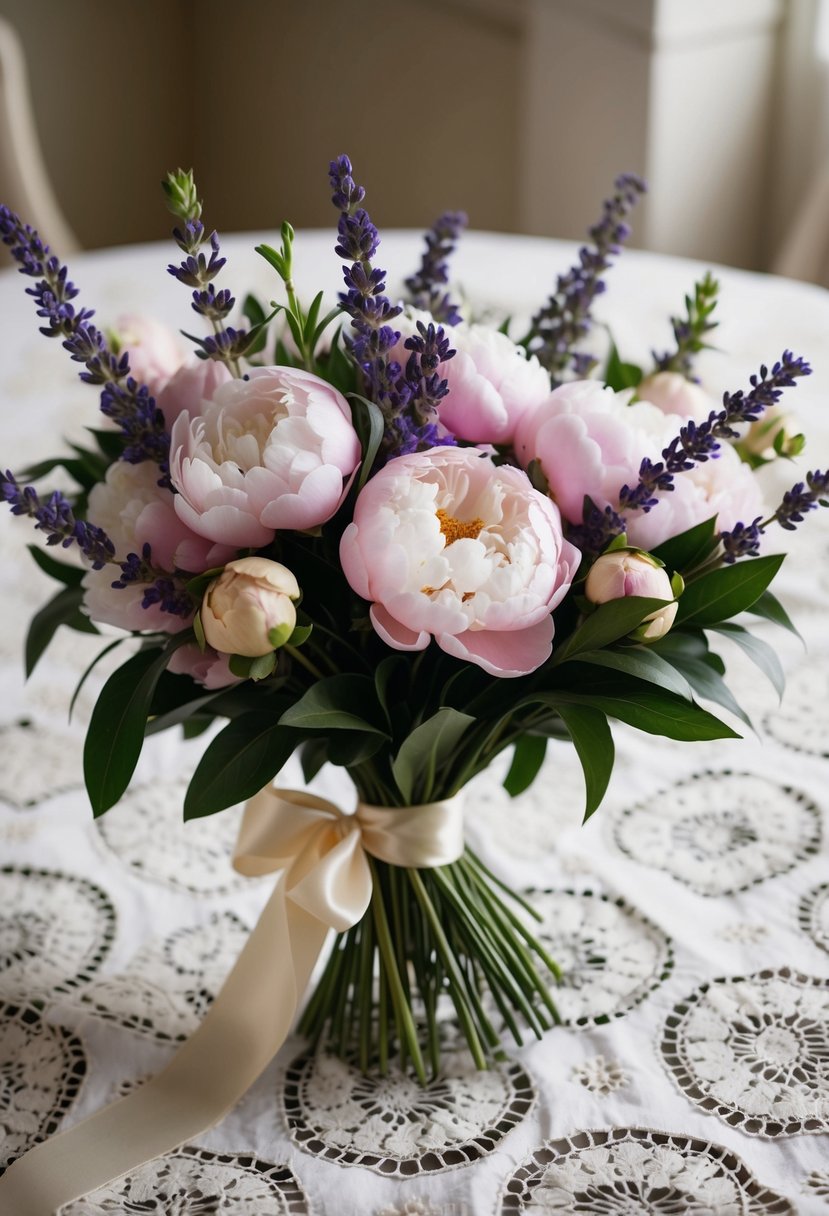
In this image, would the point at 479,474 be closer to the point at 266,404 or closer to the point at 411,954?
the point at 266,404

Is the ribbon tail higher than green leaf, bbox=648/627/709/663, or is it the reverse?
green leaf, bbox=648/627/709/663

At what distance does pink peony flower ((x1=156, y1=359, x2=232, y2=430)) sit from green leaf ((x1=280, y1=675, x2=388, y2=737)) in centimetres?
17

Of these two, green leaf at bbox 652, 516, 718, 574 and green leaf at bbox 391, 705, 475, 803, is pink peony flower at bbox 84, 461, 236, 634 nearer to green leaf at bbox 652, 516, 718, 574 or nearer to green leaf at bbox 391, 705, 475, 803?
green leaf at bbox 391, 705, 475, 803

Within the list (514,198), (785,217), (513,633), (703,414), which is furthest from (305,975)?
(514,198)

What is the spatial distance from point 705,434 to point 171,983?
1.81 feet

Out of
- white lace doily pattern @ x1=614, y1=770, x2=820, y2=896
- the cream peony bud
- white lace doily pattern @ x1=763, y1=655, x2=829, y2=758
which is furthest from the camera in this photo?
white lace doily pattern @ x1=763, y1=655, x2=829, y2=758

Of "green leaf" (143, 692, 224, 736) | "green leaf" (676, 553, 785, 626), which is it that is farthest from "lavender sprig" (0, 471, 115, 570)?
"green leaf" (676, 553, 785, 626)

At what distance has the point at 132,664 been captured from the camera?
2.40ft

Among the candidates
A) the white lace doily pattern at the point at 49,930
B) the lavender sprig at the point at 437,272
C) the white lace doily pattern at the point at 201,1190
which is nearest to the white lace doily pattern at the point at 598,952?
the white lace doily pattern at the point at 201,1190

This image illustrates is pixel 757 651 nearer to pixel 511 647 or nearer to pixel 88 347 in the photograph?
pixel 511 647

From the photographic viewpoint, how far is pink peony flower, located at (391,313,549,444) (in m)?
0.69

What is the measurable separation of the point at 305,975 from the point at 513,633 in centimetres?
30

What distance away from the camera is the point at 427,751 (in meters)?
0.73

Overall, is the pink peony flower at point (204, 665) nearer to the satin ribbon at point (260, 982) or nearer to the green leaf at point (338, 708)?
the green leaf at point (338, 708)
